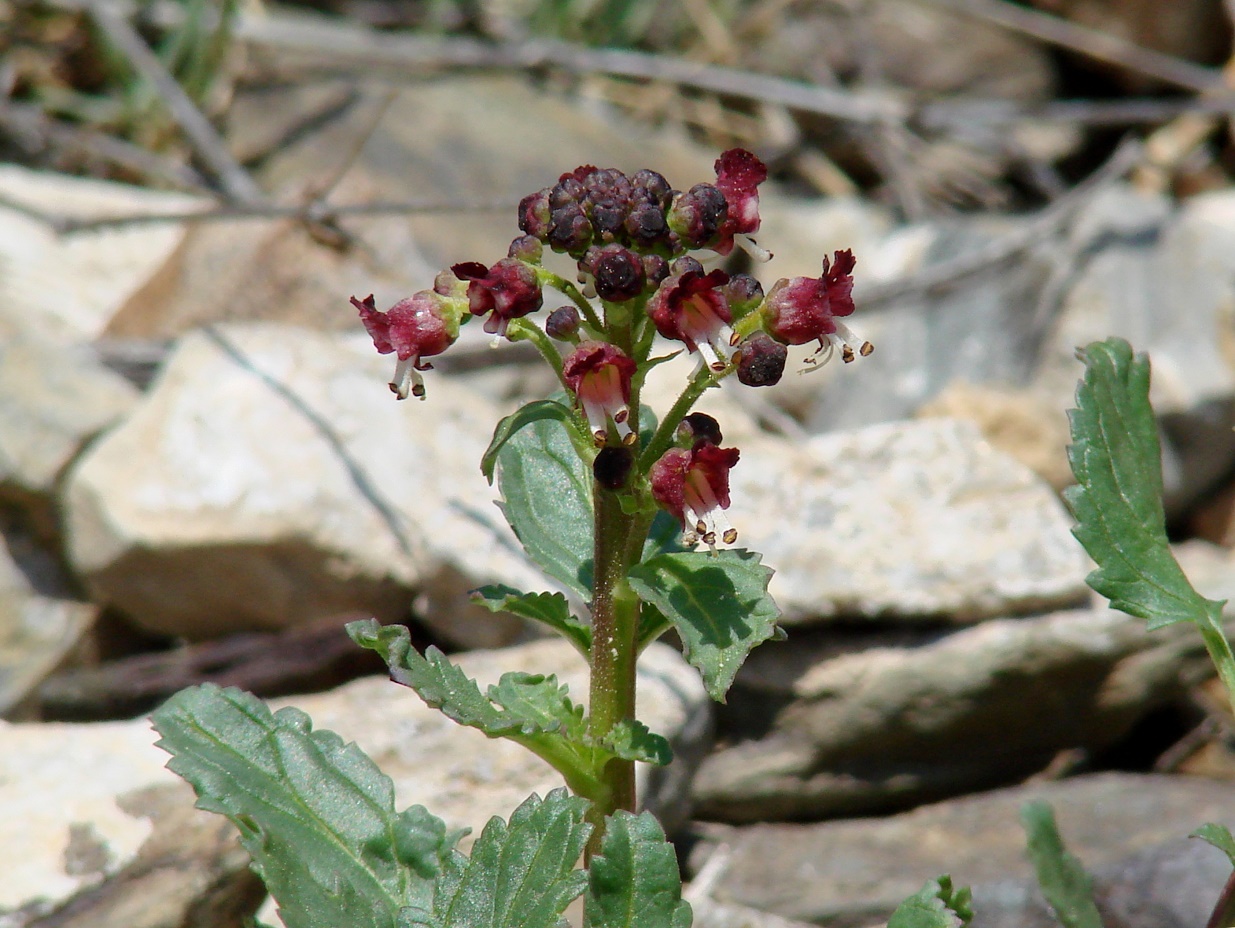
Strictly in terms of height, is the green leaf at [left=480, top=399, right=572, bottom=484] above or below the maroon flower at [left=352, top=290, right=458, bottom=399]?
below

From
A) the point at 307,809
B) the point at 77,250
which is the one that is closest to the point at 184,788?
the point at 307,809

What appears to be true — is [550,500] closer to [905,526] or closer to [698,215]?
[698,215]

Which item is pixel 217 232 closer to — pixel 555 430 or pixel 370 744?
pixel 370 744

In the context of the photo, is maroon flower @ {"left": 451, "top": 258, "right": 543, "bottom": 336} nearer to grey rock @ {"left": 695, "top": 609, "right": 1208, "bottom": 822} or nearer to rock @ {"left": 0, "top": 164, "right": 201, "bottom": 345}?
grey rock @ {"left": 695, "top": 609, "right": 1208, "bottom": 822}

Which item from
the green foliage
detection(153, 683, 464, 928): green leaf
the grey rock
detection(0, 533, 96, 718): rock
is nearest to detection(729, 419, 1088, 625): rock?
the grey rock

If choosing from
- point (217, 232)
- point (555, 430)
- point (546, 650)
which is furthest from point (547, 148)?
point (555, 430)

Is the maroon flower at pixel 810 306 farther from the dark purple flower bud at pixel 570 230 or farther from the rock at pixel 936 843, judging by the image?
the rock at pixel 936 843

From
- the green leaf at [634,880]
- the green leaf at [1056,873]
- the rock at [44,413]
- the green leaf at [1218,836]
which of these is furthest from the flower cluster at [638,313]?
the rock at [44,413]
